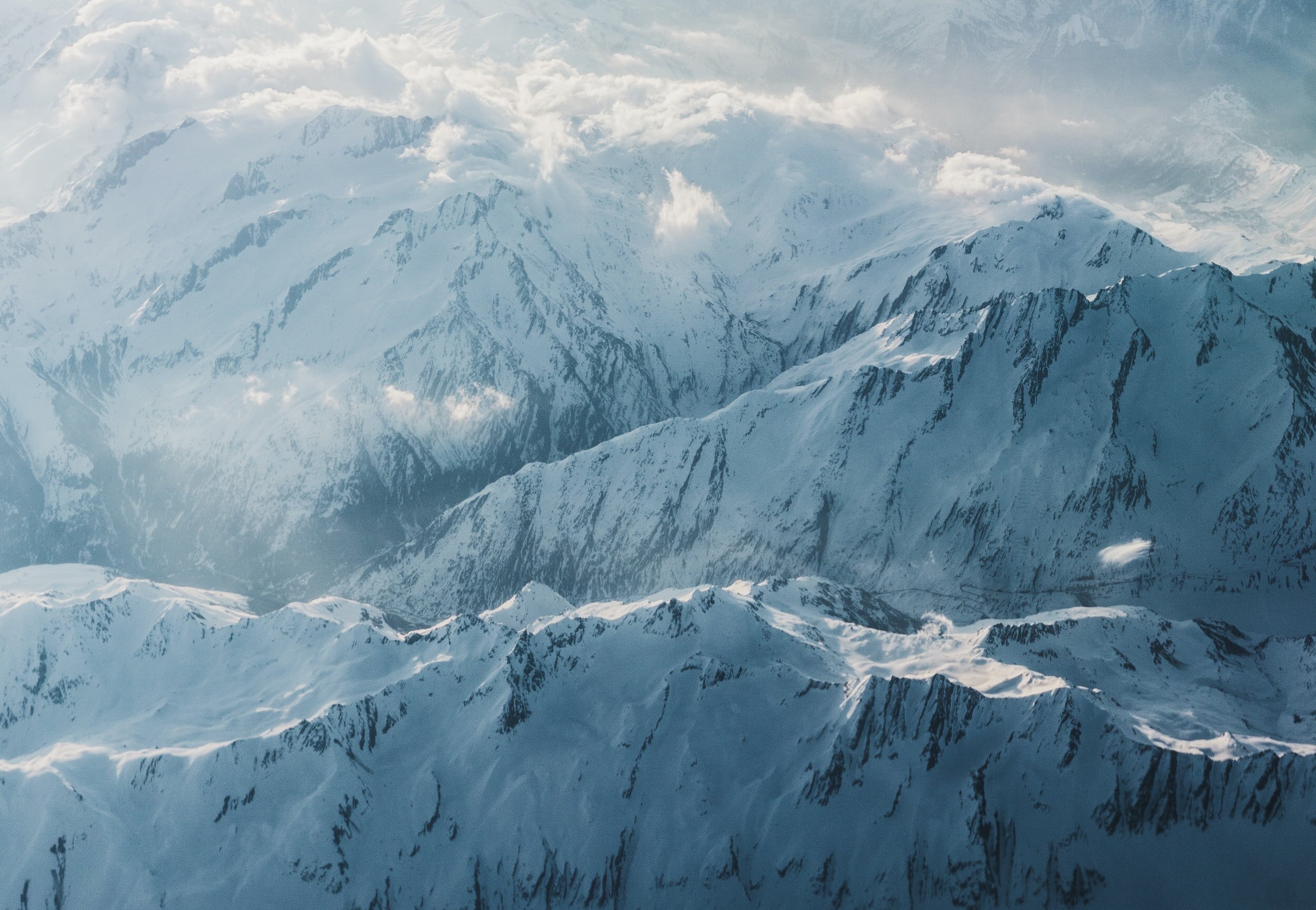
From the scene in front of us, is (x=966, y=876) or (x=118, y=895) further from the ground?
(x=966, y=876)

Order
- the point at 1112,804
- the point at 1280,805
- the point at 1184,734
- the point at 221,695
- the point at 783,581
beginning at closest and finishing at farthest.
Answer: the point at 1280,805 → the point at 1112,804 → the point at 1184,734 → the point at 221,695 → the point at 783,581

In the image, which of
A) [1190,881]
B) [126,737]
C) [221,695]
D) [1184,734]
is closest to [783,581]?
[1184,734]

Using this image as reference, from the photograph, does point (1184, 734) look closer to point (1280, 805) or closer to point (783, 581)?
point (1280, 805)

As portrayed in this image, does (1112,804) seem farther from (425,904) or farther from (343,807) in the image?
(343,807)

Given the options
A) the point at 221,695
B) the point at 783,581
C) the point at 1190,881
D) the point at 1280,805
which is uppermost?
the point at 1280,805

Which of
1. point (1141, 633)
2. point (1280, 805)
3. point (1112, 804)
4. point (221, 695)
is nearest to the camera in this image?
point (1280, 805)

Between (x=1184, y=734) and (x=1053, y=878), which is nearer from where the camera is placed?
(x=1053, y=878)

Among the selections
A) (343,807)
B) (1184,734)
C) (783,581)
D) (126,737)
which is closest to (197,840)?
(343,807)
